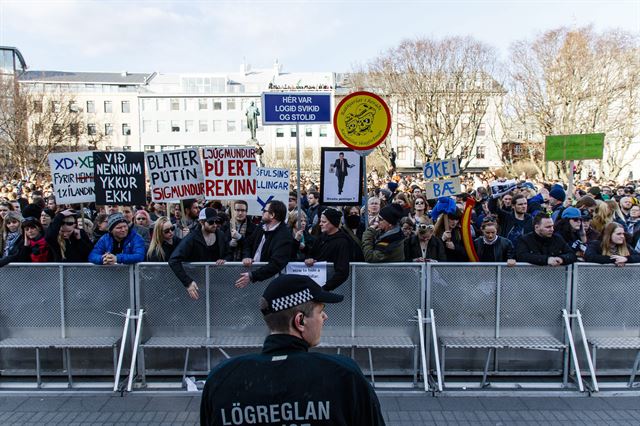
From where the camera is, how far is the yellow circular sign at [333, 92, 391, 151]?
262 inches

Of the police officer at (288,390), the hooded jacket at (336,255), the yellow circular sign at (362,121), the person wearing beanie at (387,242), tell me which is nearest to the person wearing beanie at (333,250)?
the hooded jacket at (336,255)

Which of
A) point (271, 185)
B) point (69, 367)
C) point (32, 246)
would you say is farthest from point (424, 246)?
point (32, 246)

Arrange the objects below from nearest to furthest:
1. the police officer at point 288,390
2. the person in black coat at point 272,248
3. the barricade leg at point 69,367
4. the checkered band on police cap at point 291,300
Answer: the police officer at point 288,390 → the checkered band on police cap at point 291,300 → the person in black coat at point 272,248 → the barricade leg at point 69,367

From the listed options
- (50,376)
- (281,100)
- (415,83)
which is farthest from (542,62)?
(50,376)

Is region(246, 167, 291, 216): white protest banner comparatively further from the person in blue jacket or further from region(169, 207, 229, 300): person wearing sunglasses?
the person in blue jacket

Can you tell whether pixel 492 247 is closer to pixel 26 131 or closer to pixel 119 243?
pixel 119 243

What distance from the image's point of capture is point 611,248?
19.3 ft

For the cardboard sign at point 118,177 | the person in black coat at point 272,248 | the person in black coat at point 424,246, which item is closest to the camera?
the person in black coat at point 272,248

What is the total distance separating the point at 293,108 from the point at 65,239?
3586 mm

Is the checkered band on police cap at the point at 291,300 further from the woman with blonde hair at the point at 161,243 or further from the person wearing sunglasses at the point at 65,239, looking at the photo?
the person wearing sunglasses at the point at 65,239

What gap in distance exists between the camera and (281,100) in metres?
7.58

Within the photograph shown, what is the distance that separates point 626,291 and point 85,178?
23.9ft

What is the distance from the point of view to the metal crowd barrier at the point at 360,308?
224 inches

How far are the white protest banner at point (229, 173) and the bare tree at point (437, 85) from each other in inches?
1138
